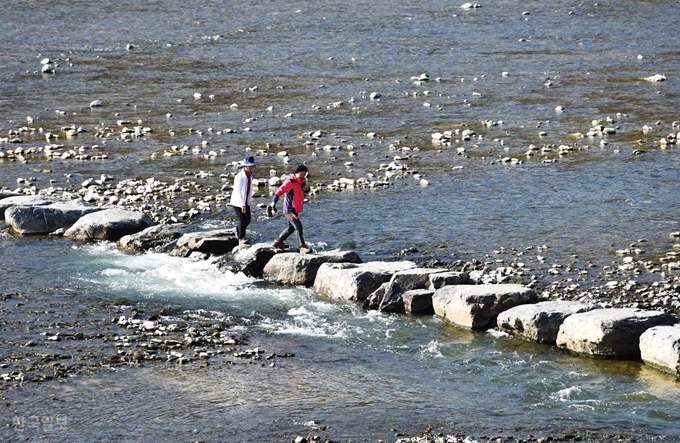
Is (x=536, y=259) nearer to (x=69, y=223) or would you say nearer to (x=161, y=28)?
Result: (x=69, y=223)

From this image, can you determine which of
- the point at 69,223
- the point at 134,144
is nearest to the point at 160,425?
the point at 69,223

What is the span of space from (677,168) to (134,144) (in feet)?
55.8

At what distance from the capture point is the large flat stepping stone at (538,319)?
18.3m

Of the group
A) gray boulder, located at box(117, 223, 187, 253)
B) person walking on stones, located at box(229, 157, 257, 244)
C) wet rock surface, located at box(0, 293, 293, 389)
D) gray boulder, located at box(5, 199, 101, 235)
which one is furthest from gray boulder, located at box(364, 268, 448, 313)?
gray boulder, located at box(5, 199, 101, 235)

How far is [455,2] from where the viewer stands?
216 feet

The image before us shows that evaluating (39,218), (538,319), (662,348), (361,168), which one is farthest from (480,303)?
(361,168)

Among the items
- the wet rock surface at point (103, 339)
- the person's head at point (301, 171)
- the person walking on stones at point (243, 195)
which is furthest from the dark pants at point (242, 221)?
the wet rock surface at point (103, 339)

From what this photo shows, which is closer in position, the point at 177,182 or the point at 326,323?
the point at 326,323

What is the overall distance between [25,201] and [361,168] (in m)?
9.55

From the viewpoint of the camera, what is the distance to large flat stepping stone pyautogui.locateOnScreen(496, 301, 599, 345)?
18312 mm

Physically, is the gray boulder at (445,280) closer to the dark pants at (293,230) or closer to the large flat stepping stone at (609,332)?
the large flat stepping stone at (609,332)

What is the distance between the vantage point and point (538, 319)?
60.1 feet

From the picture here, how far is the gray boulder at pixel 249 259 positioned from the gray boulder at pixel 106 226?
337cm

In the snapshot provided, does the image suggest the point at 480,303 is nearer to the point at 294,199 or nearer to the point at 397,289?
the point at 397,289
